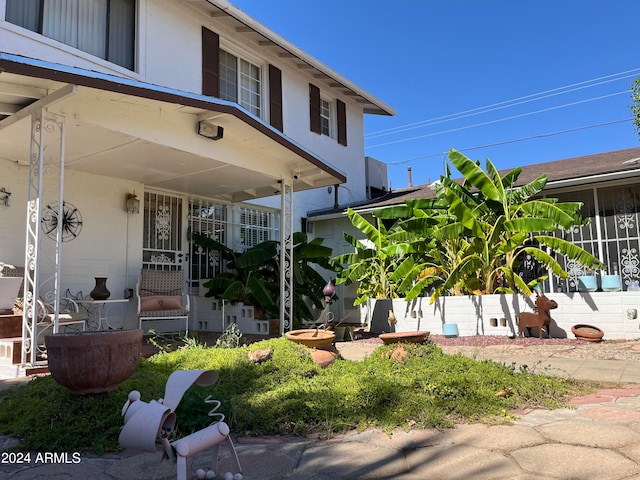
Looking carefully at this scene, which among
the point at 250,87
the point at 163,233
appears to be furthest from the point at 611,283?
the point at 250,87

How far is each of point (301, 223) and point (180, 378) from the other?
1103 centimetres

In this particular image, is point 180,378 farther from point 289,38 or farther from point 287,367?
point 289,38

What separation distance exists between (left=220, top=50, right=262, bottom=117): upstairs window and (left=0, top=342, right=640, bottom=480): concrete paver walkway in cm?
934

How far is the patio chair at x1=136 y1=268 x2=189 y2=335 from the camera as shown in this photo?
27.6ft

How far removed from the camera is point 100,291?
8.36 meters

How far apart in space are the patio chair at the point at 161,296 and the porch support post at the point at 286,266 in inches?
67.9

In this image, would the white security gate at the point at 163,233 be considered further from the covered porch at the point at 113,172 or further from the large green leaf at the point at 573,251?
the large green leaf at the point at 573,251

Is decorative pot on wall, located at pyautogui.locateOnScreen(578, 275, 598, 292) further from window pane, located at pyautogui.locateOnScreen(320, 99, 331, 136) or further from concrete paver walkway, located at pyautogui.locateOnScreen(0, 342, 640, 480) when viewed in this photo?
window pane, located at pyautogui.locateOnScreen(320, 99, 331, 136)

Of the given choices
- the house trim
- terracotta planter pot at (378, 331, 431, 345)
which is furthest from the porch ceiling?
terracotta planter pot at (378, 331, 431, 345)

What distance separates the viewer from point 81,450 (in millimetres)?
3312

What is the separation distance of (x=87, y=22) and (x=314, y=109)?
6.54 meters

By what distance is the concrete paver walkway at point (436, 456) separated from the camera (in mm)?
2850

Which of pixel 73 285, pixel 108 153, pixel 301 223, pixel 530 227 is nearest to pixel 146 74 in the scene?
pixel 108 153

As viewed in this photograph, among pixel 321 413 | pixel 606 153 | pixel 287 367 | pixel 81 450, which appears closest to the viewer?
pixel 81 450
